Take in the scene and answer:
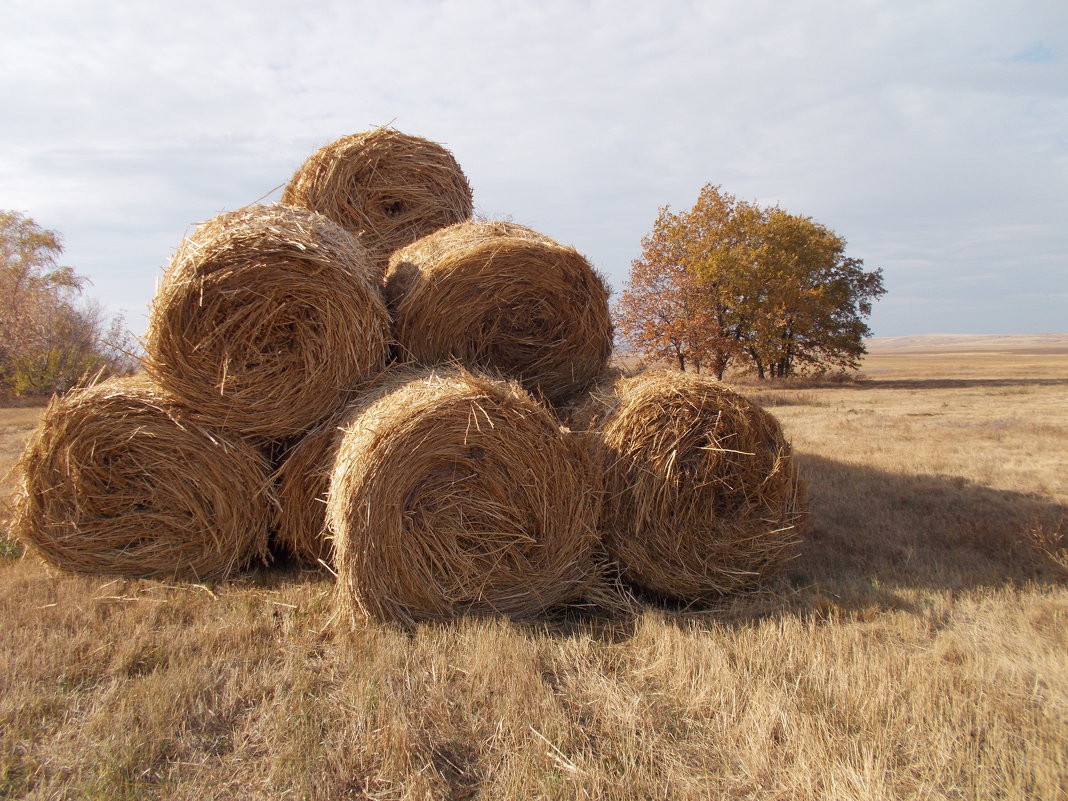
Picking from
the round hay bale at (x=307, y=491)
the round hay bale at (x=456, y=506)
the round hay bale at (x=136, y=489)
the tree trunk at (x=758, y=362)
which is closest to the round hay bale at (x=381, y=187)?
the round hay bale at (x=307, y=491)

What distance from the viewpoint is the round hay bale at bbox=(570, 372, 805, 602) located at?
4.14 m

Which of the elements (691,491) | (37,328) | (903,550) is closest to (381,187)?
(691,491)

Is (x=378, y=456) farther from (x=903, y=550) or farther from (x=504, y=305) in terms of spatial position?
(x=903, y=550)

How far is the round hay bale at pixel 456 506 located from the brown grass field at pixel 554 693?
26 centimetres

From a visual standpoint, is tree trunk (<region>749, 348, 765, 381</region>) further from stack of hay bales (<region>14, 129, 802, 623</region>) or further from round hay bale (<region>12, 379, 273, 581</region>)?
Answer: round hay bale (<region>12, 379, 273, 581</region>)

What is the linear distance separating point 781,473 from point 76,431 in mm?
4450

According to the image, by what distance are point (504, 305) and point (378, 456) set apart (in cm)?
183

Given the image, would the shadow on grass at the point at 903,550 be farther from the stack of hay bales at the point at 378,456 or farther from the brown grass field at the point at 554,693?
the stack of hay bales at the point at 378,456

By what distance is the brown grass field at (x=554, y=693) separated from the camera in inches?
92.2

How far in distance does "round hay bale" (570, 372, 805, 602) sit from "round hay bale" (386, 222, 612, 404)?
3.09 feet

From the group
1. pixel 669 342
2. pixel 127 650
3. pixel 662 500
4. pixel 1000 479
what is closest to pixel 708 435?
pixel 662 500

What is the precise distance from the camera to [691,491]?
416 centimetres

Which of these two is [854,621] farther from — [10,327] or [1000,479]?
[10,327]

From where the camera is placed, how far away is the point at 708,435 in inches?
165
